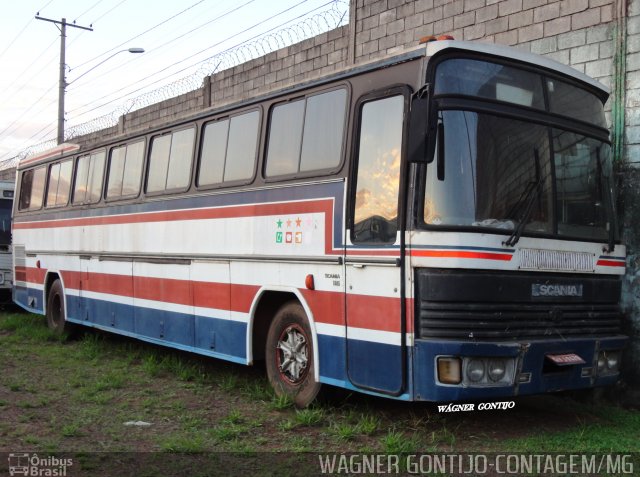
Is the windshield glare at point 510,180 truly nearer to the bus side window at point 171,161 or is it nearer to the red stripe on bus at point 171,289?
the red stripe on bus at point 171,289

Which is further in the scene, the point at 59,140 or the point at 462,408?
the point at 59,140

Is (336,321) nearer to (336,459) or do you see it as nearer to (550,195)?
(336,459)

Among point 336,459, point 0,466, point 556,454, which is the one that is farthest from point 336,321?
point 0,466

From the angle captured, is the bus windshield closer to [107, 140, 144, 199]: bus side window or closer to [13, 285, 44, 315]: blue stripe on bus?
[107, 140, 144, 199]: bus side window

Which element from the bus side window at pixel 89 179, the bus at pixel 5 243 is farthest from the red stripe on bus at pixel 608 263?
the bus at pixel 5 243

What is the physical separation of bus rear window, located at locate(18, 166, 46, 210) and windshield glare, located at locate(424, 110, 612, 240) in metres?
9.74

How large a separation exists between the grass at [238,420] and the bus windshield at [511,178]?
1.64m

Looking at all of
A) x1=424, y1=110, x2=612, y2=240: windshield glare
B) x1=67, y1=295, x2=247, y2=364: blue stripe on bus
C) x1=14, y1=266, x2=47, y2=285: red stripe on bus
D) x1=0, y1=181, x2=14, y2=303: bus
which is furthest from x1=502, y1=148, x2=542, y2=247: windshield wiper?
x1=0, y1=181, x2=14, y2=303: bus

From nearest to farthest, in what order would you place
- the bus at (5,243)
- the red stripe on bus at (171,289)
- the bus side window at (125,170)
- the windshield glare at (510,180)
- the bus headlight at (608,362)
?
the windshield glare at (510,180) < the bus headlight at (608,362) < the red stripe on bus at (171,289) < the bus side window at (125,170) < the bus at (5,243)

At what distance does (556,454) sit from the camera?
5551 millimetres

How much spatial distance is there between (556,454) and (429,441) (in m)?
0.92

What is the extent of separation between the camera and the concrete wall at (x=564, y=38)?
7.58m

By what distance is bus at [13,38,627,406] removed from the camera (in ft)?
18.5

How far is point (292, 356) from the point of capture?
7168mm
